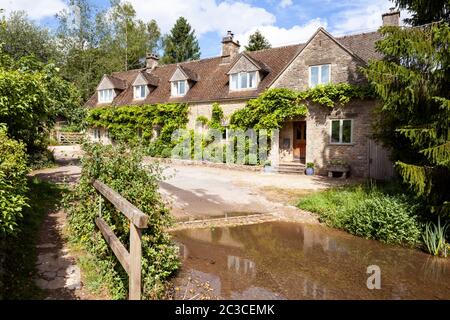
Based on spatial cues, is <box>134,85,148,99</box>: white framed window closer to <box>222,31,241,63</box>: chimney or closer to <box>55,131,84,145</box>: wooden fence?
<box>222,31,241,63</box>: chimney

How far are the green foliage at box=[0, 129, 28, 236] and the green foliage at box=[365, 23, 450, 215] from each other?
794 cm

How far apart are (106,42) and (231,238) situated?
4210cm

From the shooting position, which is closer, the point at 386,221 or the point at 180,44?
the point at 386,221

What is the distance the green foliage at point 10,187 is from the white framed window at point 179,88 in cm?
2031

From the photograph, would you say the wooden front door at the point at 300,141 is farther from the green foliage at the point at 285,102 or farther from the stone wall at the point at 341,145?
the stone wall at the point at 341,145

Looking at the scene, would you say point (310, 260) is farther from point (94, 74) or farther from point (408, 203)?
point (94, 74)

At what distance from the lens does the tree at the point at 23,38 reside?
111 ft

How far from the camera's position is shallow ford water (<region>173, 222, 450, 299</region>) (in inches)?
211

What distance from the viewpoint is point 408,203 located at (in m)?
8.55

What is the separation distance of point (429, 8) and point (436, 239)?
6561mm

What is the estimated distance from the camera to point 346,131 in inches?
706

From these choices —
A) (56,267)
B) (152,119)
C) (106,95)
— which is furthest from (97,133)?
(56,267)

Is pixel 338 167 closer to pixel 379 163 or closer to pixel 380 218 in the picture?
pixel 379 163
